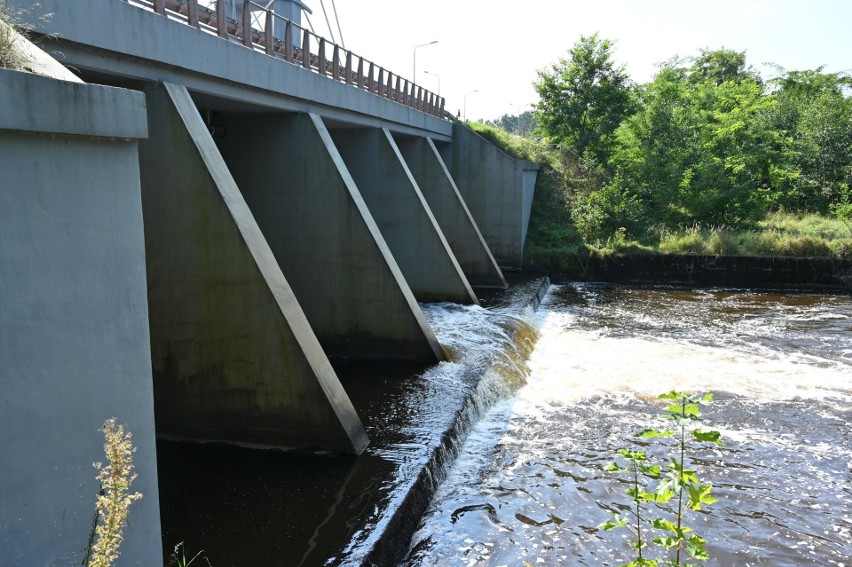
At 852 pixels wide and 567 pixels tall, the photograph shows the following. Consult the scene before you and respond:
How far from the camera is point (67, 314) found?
3.73 metres

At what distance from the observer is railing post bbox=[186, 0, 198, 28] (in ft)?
28.5

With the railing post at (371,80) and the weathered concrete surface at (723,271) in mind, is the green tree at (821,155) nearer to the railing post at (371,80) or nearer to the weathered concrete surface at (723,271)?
the weathered concrete surface at (723,271)

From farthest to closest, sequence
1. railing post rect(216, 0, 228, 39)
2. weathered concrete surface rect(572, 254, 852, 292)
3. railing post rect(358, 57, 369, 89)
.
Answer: weathered concrete surface rect(572, 254, 852, 292)
railing post rect(358, 57, 369, 89)
railing post rect(216, 0, 228, 39)

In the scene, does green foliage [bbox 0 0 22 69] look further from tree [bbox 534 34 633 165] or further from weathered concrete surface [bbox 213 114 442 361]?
tree [bbox 534 34 633 165]

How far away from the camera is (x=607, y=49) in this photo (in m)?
28.5

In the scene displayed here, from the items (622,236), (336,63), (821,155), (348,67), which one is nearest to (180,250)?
(336,63)

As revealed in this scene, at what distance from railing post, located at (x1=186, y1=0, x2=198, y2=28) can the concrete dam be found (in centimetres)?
3

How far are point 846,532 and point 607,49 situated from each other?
997 inches

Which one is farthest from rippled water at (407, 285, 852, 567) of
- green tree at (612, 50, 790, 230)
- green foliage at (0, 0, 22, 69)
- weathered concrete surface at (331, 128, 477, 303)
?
green tree at (612, 50, 790, 230)

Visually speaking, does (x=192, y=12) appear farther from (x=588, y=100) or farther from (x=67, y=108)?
(x=588, y=100)

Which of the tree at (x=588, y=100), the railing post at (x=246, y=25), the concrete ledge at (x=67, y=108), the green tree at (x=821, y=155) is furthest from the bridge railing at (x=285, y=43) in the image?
the green tree at (x=821, y=155)

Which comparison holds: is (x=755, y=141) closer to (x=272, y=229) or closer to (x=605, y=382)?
(x=605, y=382)

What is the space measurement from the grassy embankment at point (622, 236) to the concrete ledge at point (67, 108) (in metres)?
20.2

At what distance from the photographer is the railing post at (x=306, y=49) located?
12273 millimetres
